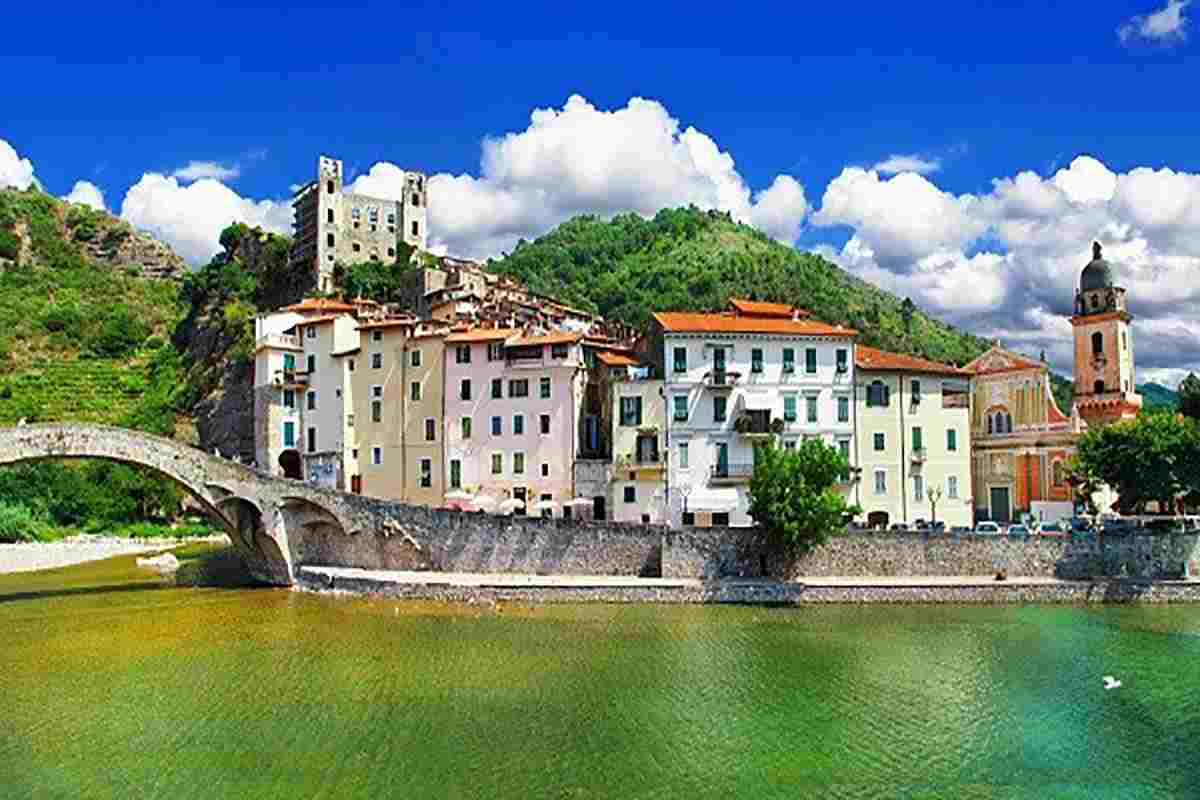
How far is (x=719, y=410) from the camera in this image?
49.9m

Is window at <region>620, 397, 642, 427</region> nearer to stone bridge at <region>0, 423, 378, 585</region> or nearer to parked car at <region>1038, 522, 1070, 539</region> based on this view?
stone bridge at <region>0, 423, 378, 585</region>

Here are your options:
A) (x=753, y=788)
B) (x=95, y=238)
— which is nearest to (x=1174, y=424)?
(x=753, y=788)

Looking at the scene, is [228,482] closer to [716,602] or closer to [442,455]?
[442,455]

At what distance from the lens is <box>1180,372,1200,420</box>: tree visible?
192 feet

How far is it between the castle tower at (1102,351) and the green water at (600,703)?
22.3 metres

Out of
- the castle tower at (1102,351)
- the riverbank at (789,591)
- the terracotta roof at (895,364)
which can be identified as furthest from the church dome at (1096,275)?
the riverbank at (789,591)

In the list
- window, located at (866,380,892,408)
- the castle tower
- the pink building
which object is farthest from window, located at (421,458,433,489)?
the castle tower

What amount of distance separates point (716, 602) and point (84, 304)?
105 meters

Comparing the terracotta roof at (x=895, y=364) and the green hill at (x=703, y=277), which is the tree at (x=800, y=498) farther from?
the green hill at (x=703, y=277)

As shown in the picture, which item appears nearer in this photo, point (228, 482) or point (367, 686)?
point (367, 686)

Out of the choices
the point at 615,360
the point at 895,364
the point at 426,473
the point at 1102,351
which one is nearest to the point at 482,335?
the point at 615,360

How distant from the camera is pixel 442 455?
53.3m

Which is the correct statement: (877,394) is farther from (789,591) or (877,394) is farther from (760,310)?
(789,591)

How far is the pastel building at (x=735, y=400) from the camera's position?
49.5 metres
